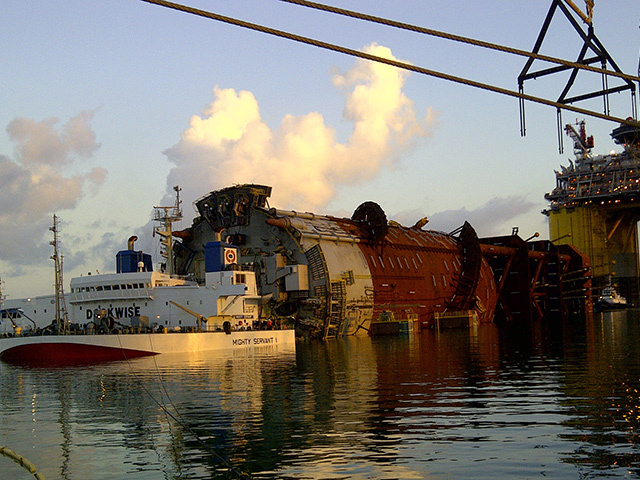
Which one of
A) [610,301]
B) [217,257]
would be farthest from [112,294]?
[610,301]

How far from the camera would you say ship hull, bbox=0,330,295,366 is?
53.5m

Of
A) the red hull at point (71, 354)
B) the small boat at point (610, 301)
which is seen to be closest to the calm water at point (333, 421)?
the red hull at point (71, 354)

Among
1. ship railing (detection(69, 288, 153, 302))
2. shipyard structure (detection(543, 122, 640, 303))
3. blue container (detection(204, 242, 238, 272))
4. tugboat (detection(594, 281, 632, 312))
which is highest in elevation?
shipyard structure (detection(543, 122, 640, 303))

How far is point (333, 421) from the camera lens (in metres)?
24.6

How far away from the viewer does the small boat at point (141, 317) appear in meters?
54.1

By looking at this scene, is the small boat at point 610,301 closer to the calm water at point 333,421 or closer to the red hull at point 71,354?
the calm water at point 333,421

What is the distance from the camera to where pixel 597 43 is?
71.4ft

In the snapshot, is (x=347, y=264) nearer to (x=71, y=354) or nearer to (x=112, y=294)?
(x=112, y=294)

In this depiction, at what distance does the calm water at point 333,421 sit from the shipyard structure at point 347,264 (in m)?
27.8

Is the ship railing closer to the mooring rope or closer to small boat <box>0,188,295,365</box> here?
small boat <box>0,188,295,365</box>

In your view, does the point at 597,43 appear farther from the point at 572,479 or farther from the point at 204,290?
the point at 204,290

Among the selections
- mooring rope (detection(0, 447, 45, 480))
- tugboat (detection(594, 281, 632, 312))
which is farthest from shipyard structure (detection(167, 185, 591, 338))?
tugboat (detection(594, 281, 632, 312))

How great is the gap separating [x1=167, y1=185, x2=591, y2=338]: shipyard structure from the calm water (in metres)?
27.8

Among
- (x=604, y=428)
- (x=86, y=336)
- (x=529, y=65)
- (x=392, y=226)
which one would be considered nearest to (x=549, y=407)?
(x=604, y=428)
